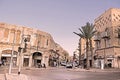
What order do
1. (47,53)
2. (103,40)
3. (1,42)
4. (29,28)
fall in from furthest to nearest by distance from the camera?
(103,40)
(47,53)
(29,28)
(1,42)

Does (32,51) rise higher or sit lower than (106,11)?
lower

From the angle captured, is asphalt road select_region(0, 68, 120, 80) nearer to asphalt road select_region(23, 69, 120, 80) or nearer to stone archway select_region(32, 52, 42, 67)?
asphalt road select_region(23, 69, 120, 80)

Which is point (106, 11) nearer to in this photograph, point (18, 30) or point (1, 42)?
point (18, 30)

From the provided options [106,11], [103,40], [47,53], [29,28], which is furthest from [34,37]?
[106,11]

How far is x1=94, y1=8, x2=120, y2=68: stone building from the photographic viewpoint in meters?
49.3

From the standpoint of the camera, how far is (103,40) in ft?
179

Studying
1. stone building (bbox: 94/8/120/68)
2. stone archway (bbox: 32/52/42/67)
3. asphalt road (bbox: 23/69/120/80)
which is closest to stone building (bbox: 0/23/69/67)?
stone archway (bbox: 32/52/42/67)

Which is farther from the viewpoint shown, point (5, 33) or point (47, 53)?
point (47, 53)

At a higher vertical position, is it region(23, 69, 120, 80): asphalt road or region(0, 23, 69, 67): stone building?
region(0, 23, 69, 67): stone building

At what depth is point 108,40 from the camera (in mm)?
52281

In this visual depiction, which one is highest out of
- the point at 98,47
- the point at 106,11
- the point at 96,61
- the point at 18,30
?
the point at 106,11

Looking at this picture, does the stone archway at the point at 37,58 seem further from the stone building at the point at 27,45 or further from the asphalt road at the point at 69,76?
the asphalt road at the point at 69,76

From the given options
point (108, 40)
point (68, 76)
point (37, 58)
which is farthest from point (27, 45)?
point (68, 76)

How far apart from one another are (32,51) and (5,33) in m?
8.31
